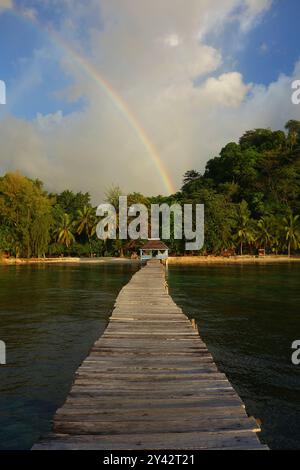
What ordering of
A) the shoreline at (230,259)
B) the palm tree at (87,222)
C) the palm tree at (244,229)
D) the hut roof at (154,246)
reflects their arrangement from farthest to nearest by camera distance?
the palm tree at (87,222)
the palm tree at (244,229)
the shoreline at (230,259)
the hut roof at (154,246)

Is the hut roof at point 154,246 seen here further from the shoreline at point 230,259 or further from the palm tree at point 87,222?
the palm tree at point 87,222

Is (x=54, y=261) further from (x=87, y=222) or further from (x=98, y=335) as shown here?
(x=98, y=335)

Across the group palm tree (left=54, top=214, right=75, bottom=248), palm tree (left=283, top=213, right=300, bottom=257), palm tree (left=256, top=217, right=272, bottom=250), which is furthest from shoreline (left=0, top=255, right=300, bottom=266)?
palm tree (left=54, top=214, right=75, bottom=248)

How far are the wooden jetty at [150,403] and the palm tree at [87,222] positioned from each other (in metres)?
69.0

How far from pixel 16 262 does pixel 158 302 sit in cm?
5608

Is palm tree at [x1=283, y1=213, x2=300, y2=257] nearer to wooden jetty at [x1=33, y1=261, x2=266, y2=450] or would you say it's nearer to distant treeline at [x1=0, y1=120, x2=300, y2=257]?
distant treeline at [x1=0, y1=120, x2=300, y2=257]

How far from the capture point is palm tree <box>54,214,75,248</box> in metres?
75.3

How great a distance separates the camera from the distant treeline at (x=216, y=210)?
69.0 m

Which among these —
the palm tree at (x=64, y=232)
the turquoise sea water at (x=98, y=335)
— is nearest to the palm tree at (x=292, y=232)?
the palm tree at (x=64, y=232)

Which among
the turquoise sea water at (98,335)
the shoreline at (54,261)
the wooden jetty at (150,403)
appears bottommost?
the turquoise sea water at (98,335)

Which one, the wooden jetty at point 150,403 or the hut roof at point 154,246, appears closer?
the wooden jetty at point 150,403

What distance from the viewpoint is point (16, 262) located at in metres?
67.0

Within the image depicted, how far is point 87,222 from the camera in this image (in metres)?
78.2

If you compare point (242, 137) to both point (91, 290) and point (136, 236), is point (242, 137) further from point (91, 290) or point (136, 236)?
point (91, 290)
